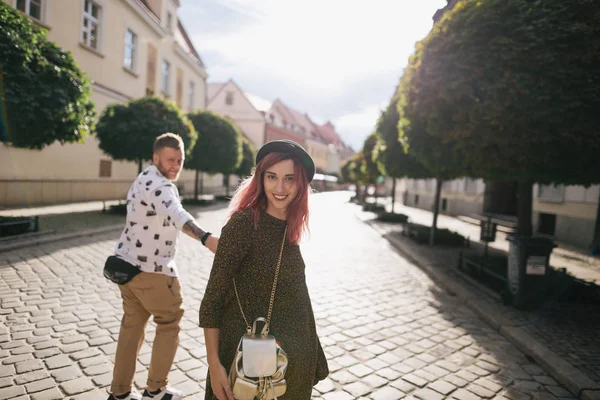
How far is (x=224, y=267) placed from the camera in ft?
5.36

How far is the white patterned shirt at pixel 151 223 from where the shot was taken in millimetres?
2535

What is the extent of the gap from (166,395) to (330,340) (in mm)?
1980

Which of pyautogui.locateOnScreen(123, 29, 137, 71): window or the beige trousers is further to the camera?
pyautogui.locateOnScreen(123, 29, 137, 71): window

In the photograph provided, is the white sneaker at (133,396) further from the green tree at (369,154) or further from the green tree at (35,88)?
the green tree at (369,154)

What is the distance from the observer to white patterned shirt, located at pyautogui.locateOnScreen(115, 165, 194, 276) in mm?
2535

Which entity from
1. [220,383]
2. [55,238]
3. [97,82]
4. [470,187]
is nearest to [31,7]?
[97,82]

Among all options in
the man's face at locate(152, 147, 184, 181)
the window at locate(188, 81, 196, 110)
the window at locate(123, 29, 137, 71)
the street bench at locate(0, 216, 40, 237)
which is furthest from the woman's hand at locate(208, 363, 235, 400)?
the window at locate(188, 81, 196, 110)

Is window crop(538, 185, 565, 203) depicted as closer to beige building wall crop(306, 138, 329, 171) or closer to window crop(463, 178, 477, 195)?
window crop(463, 178, 477, 195)

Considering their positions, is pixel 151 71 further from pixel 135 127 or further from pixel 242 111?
pixel 242 111

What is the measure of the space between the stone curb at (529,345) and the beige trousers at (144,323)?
3628mm

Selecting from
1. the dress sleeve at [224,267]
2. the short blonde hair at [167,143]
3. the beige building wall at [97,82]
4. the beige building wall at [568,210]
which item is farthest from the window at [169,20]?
the dress sleeve at [224,267]

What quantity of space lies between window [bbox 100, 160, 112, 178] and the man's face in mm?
17178

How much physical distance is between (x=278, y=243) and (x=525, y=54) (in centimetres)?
541

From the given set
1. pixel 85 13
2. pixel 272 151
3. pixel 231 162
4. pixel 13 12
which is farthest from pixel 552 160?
pixel 85 13
